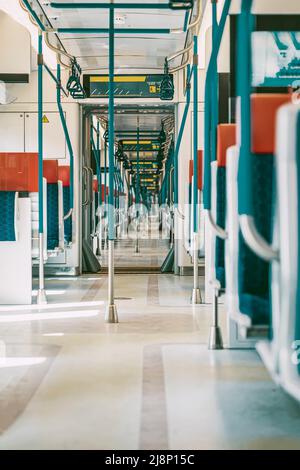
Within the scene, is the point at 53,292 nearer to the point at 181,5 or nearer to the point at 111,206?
the point at 111,206

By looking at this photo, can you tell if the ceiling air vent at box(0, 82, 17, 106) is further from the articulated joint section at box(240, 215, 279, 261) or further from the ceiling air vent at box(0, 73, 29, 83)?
the articulated joint section at box(240, 215, 279, 261)

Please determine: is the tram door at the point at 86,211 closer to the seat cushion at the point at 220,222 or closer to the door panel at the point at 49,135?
the door panel at the point at 49,135

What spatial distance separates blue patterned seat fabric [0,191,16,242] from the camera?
6.05 m

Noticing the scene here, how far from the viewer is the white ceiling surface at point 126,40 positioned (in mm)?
7320

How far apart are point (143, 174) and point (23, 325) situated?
27.3 metres

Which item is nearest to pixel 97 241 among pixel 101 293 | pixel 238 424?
pixel 101 293

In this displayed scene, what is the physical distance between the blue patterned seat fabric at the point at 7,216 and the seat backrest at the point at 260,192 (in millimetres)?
3669

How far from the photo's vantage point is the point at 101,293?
715 cm

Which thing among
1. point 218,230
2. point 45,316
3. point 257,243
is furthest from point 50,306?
point 257,243

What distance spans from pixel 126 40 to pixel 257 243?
6815mm

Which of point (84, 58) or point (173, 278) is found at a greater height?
point (84, 58)

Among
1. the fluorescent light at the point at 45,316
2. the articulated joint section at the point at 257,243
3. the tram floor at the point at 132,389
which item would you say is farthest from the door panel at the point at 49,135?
the articulated joint section at the point at 257,243

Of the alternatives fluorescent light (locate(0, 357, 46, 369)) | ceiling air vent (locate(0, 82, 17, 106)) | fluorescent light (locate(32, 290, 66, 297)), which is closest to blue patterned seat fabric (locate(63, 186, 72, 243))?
fluorescent light (locate(32, 290, 66, 297))
